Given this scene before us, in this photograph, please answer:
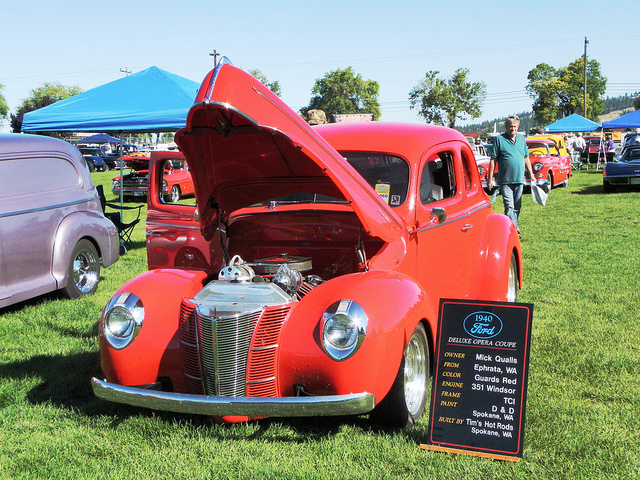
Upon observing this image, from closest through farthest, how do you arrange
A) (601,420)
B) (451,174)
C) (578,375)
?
(601,420)
(578,375)
(451,174)

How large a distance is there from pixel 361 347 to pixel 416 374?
2.51ft

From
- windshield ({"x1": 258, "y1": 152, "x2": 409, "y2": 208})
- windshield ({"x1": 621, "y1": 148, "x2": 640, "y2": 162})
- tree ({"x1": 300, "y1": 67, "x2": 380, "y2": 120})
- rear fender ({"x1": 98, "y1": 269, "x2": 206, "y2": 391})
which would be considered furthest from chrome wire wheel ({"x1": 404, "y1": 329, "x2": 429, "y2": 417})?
tree ({"x1": 300, "y1": 67, "x2": 380, "y2": 120})

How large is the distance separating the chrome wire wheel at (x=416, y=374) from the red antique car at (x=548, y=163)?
15.0m

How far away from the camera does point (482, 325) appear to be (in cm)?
348

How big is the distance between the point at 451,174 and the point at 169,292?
102 inches

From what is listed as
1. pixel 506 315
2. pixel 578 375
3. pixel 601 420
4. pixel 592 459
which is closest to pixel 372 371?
pixel 506 315

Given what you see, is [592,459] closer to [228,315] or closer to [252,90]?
[228,315]

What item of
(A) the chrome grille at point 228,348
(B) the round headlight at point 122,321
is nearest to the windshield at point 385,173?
(A) the chrome grille at point 228,348

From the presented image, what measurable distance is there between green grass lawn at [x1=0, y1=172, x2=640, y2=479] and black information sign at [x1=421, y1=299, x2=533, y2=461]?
0.36ft

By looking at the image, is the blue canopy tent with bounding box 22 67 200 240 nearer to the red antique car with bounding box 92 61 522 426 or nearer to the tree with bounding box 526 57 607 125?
the red antique car with bounding box 92 61 522 426

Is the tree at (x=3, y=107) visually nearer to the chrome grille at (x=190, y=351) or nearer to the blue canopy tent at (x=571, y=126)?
the blue canopy tent at (x=571, y=126)

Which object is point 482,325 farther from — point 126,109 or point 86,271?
point 126,109

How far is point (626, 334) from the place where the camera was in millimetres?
5367

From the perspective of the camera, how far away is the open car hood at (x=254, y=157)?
3.29 meters
